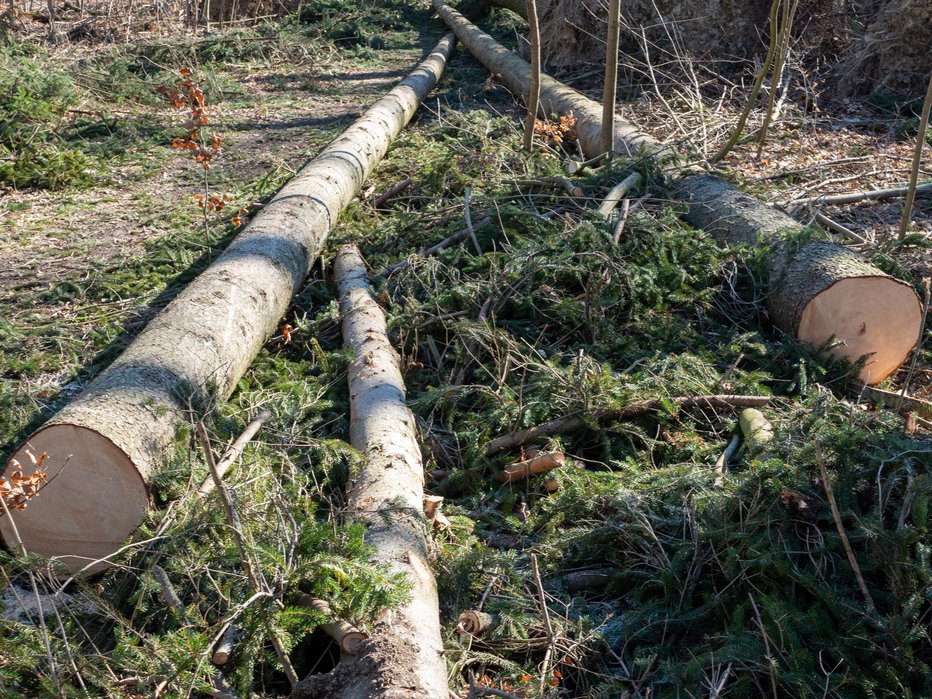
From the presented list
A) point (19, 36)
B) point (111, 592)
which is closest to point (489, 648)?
point (111, 592)

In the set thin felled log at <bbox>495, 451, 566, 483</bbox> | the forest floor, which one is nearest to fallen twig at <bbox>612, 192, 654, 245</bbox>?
the forest floor

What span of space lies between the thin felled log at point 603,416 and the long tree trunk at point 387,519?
0.47 metres

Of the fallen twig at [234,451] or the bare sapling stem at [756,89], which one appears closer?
the fallen twig at [234,451]

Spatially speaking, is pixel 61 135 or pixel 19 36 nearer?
pixel 61 135

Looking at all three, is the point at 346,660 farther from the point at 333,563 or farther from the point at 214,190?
the point at 214,190

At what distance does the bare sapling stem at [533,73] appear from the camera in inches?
260

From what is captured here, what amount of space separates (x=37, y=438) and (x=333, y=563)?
1.40 meters

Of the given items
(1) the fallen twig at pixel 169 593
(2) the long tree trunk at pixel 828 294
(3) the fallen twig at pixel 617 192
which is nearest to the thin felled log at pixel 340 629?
(1) the fallen twig at pixel 169 593

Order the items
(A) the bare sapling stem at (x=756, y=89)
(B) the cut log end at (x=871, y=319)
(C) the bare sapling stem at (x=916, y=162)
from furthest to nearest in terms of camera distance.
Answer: (A) the bare sapling stem at (x=756, y=89) → (C) the bare sapling stem at (x=916, y=162) → (B) the cut log end at (x=871, y=319)

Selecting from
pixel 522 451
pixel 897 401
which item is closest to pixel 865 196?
pixel 897 401

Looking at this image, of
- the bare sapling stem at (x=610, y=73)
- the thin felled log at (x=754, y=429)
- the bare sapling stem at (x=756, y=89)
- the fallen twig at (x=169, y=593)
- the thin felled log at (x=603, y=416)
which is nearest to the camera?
the fallen twig at (x=169, y=593)

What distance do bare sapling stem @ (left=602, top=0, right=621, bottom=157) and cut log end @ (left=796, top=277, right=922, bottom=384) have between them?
2502 millimetres

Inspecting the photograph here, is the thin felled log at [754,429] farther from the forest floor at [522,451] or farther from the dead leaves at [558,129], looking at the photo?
the dead leaves at [558,129]

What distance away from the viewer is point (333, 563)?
8.08ft
